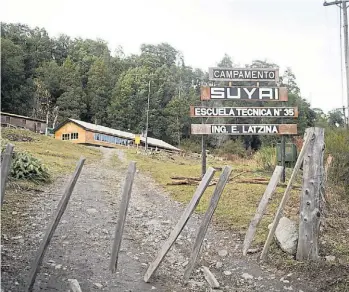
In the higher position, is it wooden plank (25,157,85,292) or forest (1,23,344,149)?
forest (1,23,344,149)

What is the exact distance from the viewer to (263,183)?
43.0 ft

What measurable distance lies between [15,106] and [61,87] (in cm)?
1015

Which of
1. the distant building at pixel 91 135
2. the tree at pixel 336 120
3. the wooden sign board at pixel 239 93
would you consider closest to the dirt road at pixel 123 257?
the wooden sign board at pixel 239 93

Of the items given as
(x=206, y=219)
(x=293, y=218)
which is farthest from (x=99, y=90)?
(x=206, y=219)

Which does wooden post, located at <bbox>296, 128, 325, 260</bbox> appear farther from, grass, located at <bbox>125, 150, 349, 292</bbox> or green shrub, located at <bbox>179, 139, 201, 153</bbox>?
green shrub, located at <bbox>179, 139, 201, 153</bbox>

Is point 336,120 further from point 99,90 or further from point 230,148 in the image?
point 99,90

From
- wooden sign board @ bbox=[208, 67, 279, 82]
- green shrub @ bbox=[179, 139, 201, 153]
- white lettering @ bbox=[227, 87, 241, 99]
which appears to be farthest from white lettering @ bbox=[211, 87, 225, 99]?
green shrub @ bbox=[179, 139, 201, 153]

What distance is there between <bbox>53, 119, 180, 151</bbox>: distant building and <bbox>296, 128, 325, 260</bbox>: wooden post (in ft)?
149

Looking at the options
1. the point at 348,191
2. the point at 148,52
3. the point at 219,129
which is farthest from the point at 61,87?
the point at 348,191

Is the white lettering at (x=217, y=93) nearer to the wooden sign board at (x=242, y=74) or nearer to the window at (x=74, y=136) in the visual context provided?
the wooden sign board at (x=242, y=74)

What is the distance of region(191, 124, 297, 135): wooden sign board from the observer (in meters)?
14.1

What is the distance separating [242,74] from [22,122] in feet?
138

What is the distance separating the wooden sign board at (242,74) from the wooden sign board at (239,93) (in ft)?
1.13

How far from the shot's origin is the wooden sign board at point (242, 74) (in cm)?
1401
